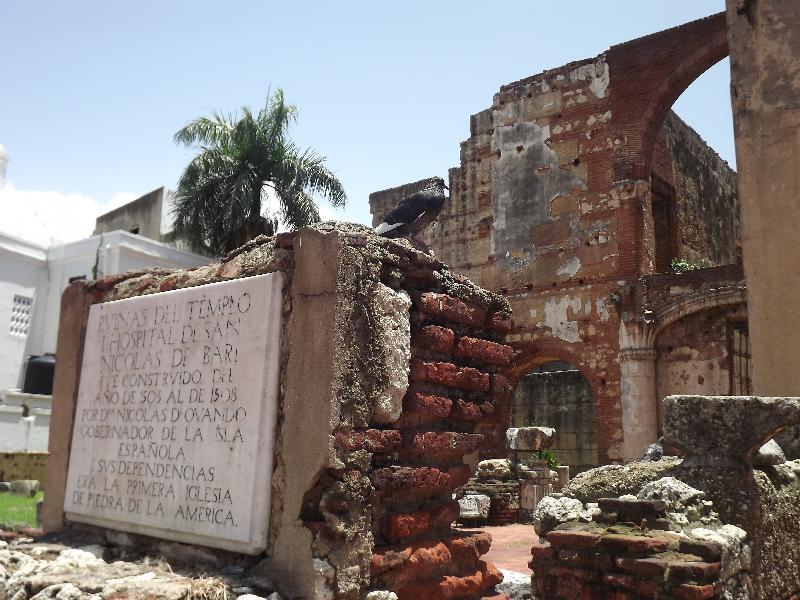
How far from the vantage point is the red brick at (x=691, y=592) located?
2348mm

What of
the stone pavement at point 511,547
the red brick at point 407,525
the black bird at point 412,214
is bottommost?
the stone pavement at point 511,547

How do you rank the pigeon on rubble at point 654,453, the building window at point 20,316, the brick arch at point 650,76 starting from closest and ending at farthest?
the pigeon on rubble at point 654,453
the brick arch at point 650,76
the building window at point 20,316

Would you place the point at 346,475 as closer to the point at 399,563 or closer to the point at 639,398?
the point at 399,563

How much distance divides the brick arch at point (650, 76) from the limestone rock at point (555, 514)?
12.3 m

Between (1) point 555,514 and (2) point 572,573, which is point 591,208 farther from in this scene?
(2) point 572,573

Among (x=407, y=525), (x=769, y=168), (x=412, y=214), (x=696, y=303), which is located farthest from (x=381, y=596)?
(x=696, y=303)

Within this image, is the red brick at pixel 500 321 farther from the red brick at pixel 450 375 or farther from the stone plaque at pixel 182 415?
the stone plaque at pixel 182 415

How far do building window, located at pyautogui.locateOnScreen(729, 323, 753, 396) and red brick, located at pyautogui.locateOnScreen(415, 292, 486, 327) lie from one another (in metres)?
10.7

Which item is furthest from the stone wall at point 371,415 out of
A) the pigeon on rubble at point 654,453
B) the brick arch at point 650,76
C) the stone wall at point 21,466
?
the stone wall at point 21,466

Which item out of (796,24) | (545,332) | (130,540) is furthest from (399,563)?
(545,332)

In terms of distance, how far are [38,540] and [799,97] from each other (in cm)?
706

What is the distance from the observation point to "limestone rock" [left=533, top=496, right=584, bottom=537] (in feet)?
9.91

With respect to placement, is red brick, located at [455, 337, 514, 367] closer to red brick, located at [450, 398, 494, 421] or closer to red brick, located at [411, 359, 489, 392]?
Answer: red brick, located at [411, 359, 489, 392]

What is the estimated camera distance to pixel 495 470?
11227 mm
